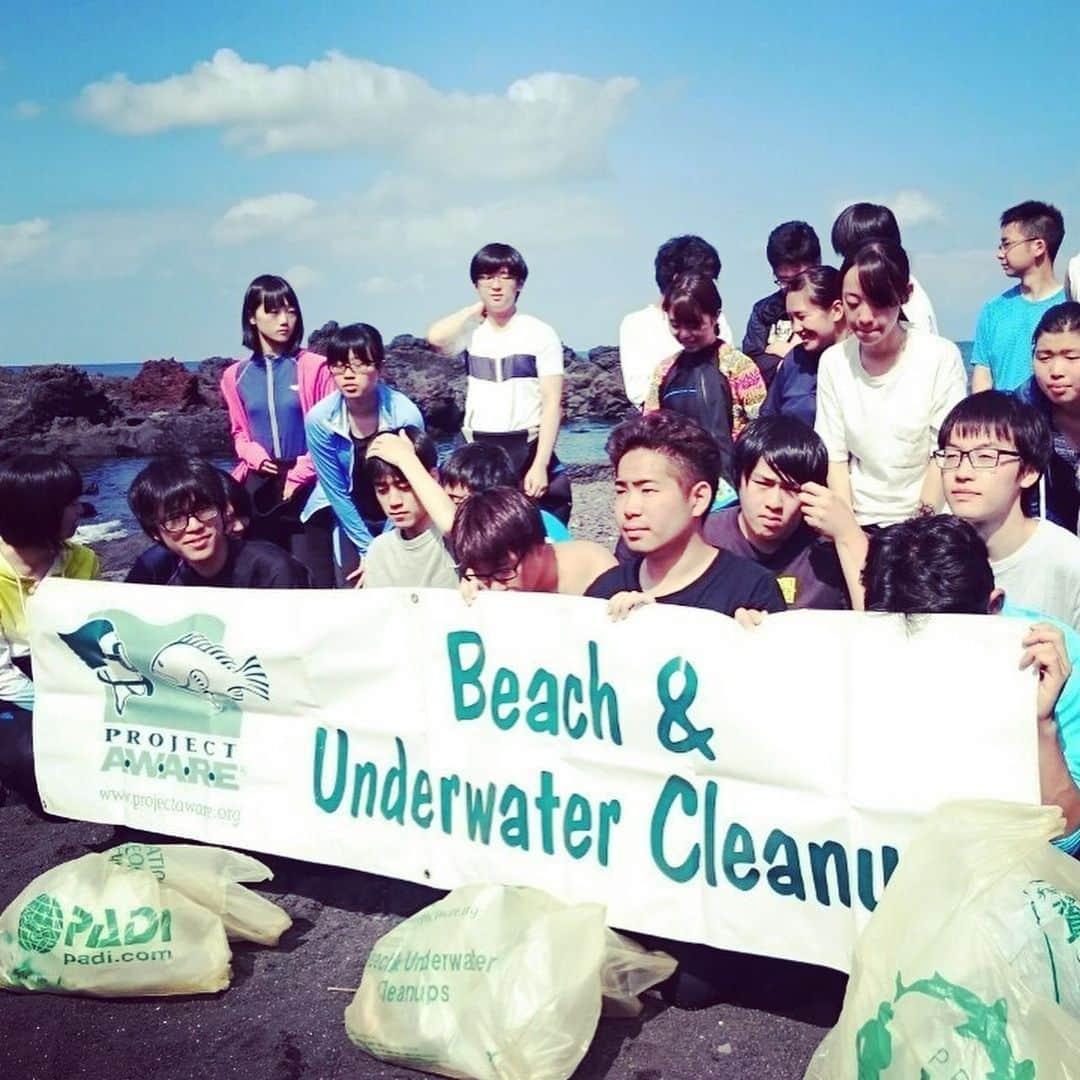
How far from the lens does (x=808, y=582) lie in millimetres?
4152

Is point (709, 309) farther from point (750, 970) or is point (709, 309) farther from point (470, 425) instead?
point (750, 970)

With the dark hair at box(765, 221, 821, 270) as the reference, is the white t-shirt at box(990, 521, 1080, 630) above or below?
below

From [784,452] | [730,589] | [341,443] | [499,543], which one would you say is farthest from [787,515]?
[341,443]

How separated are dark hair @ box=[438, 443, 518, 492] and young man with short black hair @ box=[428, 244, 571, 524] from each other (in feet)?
4.04

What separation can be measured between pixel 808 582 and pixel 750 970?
1358 millimetres

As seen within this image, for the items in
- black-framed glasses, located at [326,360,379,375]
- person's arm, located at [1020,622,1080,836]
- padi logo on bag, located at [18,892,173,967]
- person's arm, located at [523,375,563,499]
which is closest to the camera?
person's arm, located at [1020,622,1080,836]

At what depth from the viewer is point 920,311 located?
542cm

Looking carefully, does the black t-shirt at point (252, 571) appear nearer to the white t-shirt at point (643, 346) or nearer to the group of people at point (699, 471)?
the group of people at point (699, 471)

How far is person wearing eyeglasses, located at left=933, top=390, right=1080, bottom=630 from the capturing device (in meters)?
3.66

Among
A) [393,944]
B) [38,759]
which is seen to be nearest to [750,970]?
[393,944]

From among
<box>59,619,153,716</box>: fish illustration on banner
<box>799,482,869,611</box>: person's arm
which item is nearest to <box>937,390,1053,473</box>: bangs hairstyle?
<box>799,482,869,611</box>: person's arm

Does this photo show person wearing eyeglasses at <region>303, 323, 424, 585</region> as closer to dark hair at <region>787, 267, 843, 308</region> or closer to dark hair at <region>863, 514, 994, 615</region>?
dark hair at <region>787, 267, 843, 308</region>

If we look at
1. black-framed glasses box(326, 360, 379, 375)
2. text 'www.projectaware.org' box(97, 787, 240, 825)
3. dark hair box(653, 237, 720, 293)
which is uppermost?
dark hair box(653, 237, 720, 293)

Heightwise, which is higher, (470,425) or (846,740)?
(470,425)
